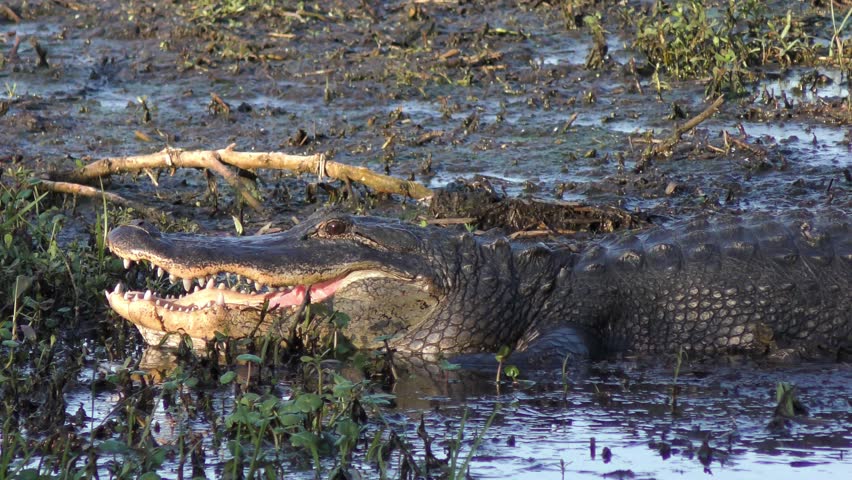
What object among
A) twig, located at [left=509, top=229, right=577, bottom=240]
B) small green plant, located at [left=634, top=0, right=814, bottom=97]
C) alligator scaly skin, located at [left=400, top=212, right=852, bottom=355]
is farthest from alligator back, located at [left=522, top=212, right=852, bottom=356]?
small green plant, located at [left=634, top=0, right=814, bottom=97]

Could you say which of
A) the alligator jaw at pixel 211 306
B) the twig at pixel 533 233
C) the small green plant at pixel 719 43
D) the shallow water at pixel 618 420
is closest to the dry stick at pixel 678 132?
the small green plant at pixel 719 43

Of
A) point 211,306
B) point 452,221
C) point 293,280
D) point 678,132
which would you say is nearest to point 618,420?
point 293,280

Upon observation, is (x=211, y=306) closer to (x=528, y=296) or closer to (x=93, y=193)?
(x=528, y=296)

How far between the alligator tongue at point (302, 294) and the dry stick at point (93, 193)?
201cm

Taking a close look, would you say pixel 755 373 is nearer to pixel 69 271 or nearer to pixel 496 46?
pixel 69 271

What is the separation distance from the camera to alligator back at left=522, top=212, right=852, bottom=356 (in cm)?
607

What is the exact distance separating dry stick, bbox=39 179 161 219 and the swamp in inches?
0.6

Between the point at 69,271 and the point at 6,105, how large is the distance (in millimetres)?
4234

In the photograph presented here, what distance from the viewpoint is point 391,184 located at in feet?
26.3

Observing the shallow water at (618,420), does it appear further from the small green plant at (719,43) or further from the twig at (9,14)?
the twig at (9,14)

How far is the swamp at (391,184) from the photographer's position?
4.60 metres

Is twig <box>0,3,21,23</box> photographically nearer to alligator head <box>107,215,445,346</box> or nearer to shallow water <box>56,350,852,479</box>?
alligator head <box>107,215,445,346</box>

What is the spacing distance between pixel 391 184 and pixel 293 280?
2.11 meters

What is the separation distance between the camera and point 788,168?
28.3 ft
